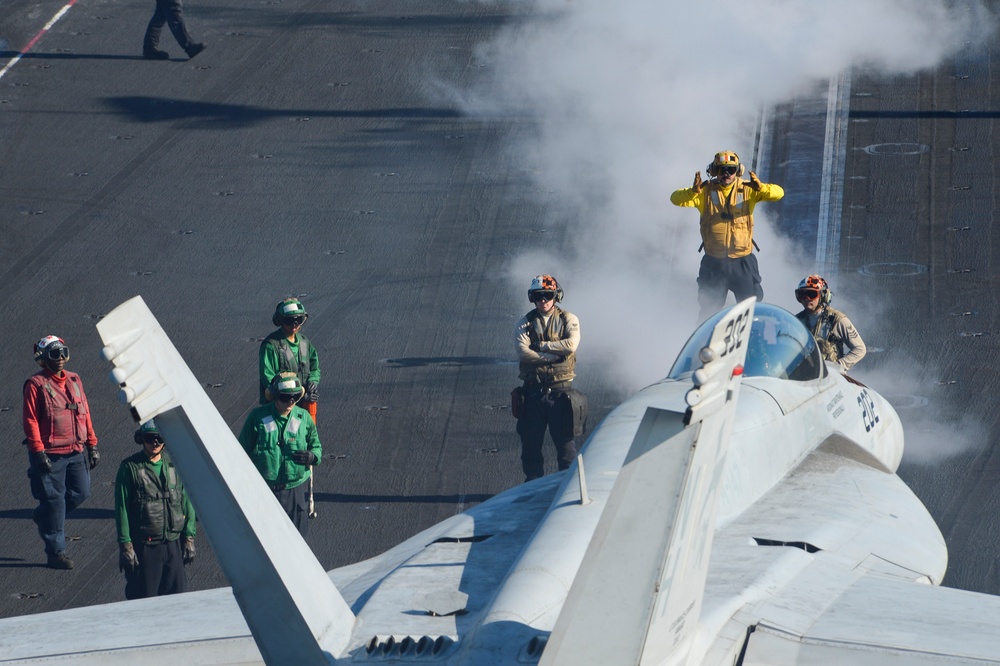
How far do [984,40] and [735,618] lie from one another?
19622 mm

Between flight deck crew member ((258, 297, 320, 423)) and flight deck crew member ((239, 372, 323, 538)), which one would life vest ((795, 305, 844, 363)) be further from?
flight deck crew member ((239, 372, 323, 538))

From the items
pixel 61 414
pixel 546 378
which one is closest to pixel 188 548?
pixel 61 414

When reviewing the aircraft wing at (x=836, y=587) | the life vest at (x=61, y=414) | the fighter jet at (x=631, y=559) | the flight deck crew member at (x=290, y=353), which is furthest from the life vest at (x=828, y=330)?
the life vest at (x=61, y=414)

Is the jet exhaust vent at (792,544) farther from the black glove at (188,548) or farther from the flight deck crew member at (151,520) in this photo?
the black glove at (188,548)

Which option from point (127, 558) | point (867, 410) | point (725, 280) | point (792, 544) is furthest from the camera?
point (725, 280)

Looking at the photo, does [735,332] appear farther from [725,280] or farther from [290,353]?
[725,280]

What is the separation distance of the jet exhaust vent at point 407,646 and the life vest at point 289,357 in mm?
6020

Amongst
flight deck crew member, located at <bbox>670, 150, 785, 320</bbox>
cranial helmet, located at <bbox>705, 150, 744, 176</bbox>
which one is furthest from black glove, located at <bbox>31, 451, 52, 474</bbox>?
cranial helmet, located at <bbox>705, 150, 744, 176</bbox>

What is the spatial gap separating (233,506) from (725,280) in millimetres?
9997

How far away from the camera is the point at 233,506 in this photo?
6012 millimetres

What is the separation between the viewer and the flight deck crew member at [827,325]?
42.0 feet

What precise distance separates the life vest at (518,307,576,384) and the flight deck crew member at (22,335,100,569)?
4.15 meters

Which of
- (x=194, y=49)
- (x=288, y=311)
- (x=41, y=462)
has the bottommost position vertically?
(x=41, y=462)

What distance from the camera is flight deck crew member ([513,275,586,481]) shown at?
12.7 m
